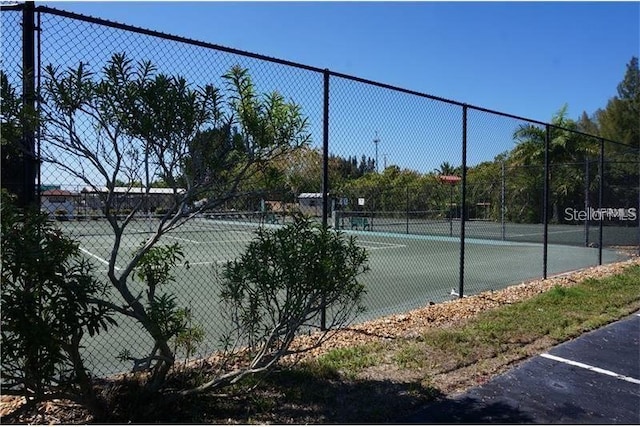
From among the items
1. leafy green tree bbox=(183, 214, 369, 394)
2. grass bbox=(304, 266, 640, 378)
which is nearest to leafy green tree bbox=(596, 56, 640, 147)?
grass bbox=(304, 266, 640, 378)

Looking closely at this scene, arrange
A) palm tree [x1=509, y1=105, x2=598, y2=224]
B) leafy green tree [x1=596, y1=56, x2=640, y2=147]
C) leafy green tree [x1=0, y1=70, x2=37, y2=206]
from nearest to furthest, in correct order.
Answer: leafy green tree [x1=0, y1=70, x2=37, y2=206] → palm tree [x1=509, y1=105, x2=598, y2=224] → leafy green tree [x1=596, y1=56, x2=640, y2=147]

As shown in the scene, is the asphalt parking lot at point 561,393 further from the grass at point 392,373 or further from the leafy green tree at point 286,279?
the leafy green tree at point 286,279

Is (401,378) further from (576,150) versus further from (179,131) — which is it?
(576,150)

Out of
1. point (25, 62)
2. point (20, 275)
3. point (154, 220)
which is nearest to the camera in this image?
point (20, 275)

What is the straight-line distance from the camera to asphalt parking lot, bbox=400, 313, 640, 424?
3.87m

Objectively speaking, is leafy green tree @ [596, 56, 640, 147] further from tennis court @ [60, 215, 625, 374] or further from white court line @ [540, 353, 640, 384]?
white court line @ [540, 353, 640, 384]

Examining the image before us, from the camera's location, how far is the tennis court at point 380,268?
17.9 ft

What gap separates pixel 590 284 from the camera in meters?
8.88

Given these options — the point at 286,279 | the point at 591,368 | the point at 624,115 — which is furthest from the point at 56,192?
the point at 624,115

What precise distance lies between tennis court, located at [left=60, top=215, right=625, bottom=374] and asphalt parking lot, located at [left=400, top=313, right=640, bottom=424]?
2087mm

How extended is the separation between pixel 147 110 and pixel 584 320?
5773mm

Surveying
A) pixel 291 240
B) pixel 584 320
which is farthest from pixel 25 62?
pixel 584 320

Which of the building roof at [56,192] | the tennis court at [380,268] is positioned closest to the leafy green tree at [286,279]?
the tennis court at [380,268]

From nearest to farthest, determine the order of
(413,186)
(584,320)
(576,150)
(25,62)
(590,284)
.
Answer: (25,62), (584,320), (590,284), (413,186), (576,150)
